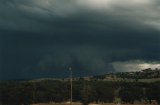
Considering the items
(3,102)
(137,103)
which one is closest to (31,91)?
(3,102)

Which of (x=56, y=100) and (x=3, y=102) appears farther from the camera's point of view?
(x=56, y=100)

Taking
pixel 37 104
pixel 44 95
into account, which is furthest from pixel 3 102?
pixel 44 95

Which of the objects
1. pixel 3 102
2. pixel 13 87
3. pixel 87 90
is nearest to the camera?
pixel 3 102

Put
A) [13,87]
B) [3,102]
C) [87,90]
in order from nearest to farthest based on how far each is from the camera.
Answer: [3,102]
[13,87]
[87,90]

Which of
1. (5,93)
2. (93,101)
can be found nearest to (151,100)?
(93,101)

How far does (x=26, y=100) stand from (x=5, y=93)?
31.2 ft

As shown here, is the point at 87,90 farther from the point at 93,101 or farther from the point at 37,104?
the point at 37,104

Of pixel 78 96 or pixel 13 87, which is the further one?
pixel 78 96

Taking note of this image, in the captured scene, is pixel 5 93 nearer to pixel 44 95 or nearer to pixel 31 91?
pixel 31 91

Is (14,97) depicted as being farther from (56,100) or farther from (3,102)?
(56,100)

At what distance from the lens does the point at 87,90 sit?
19025cm

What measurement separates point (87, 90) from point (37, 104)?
87.7 ft

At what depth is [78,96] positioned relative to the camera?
193 meters

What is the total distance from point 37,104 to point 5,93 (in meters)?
17.6
